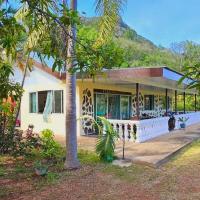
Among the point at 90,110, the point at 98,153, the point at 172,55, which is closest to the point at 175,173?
the point at 98,153

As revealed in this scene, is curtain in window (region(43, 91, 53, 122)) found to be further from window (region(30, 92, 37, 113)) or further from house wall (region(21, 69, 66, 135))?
window (region(30, 92, 37, 113))

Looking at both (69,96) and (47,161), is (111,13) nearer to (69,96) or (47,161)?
(69,96)

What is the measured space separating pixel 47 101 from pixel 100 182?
965 cm

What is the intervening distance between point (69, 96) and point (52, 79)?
7670mm

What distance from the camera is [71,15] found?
3.33 metres

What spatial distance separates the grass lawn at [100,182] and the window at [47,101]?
6.65m

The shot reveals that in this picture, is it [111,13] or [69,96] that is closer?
[69,96]

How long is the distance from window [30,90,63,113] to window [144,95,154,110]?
29.4ft

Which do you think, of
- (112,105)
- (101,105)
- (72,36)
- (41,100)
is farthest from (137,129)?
(72,36)

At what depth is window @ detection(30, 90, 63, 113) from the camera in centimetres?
1610

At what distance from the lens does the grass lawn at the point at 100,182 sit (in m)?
6.59

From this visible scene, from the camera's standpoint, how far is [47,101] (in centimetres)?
1656

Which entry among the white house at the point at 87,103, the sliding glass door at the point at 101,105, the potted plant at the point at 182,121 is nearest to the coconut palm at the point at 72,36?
the white house at the point at 87,103

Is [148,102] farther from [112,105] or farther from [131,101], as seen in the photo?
[112,105]
